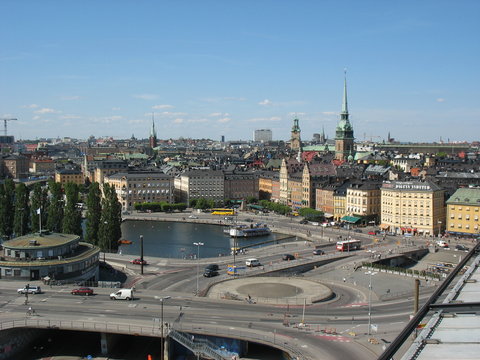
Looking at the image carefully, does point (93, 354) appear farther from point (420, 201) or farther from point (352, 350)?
point (420, 201)

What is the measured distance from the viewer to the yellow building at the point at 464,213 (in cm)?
8062

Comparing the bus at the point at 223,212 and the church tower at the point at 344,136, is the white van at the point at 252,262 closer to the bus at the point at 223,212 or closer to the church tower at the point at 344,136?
the bus at the point at 223,212

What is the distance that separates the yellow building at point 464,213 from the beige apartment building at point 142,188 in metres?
61.4

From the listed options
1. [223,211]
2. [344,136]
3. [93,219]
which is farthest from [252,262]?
[344,136]

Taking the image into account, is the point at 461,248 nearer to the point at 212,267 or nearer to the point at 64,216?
the point at 212,267

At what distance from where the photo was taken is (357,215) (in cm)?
9631

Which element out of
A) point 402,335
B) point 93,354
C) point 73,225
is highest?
point 402,335

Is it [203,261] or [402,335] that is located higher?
[402,335]

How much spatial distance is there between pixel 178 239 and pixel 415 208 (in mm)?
35610

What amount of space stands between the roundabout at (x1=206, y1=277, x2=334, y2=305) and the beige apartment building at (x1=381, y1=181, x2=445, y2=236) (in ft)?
134

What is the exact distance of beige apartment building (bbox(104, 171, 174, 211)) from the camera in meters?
122

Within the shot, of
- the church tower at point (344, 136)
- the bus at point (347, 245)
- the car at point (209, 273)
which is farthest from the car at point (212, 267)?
the church tower at point (344, 136)

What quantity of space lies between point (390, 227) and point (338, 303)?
157ft

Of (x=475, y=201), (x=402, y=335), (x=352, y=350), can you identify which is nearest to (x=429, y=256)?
(x=475, y=201)
